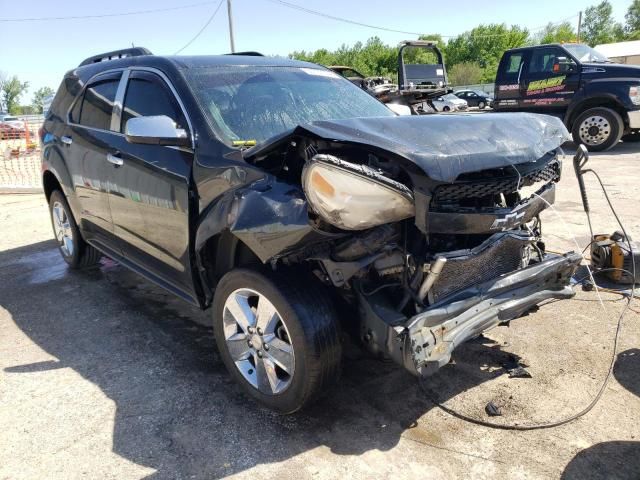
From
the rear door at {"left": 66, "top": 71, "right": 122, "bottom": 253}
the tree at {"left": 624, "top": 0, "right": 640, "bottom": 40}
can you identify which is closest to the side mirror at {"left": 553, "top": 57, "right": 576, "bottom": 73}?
the rear door at {"left": 66, "top": 71, "right": 122, "bottom": 253}

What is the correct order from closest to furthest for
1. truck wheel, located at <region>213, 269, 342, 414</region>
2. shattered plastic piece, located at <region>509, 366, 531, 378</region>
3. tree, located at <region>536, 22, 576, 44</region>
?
truck wheel, located at <region>213, 269, 342, 414</region> < shattered plastic piece, located at <region>509, 366, 531, 378</region> < tree, located at <region>536, 22, 576, 44</region>

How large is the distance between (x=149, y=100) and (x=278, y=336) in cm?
194

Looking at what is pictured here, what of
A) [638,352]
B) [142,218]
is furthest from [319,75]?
[638,352]

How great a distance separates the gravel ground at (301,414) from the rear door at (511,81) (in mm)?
9031

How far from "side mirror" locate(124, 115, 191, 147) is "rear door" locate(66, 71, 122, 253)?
38.1 inches

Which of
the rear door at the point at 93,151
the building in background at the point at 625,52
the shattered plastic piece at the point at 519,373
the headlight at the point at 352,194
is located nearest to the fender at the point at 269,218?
the headlight at the point at 352,194

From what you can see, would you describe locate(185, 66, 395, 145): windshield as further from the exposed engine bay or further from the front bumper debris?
the front bumper debris

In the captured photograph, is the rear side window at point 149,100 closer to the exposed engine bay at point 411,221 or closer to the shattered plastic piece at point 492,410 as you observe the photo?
the exposed engine bay at point 411,221

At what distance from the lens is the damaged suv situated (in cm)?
222

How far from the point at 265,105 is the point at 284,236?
4.22 ft

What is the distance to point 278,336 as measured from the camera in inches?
103

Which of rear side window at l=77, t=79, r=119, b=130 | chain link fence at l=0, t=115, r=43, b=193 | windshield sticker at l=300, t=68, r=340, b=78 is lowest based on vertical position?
chain link fence at l=0, t=115, r=43, b=193

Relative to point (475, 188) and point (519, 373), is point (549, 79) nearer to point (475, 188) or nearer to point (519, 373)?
point (519, 373)

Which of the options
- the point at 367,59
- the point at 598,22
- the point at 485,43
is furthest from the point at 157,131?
the point at 598,22
